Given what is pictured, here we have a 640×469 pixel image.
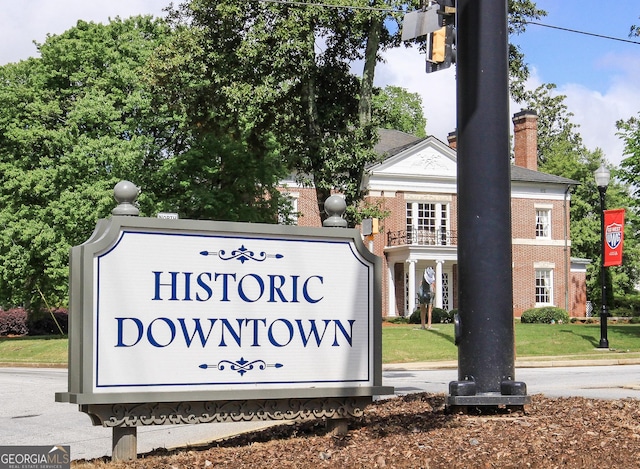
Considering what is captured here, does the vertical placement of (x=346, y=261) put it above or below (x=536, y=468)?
above

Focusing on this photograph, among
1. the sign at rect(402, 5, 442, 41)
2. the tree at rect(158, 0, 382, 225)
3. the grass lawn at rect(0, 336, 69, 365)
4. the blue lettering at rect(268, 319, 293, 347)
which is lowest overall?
the grass lawn at rect(0, 336, 69, 365)

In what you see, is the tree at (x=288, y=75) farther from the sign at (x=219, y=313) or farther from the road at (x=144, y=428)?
the sign at (x=219, y=313)

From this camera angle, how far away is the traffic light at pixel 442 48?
331 inches

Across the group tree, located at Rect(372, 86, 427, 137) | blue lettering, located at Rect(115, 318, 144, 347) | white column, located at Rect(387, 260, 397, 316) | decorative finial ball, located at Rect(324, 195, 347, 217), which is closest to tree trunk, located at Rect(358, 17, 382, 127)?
decorative finial ball, located at Rect(324, 195, 347, 217)

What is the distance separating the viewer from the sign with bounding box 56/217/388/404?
21.2ft

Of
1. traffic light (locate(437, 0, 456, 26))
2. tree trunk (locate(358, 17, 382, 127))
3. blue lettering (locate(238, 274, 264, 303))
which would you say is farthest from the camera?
tree trunk (locate(358, 17, 382, 127))

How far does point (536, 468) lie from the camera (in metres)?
5.84

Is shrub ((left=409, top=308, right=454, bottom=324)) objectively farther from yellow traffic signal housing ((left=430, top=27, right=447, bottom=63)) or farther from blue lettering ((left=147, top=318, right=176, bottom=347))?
blue lettering ((left=147, top=318, right=176, bottom=347))

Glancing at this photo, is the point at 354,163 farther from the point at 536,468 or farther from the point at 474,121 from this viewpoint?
the point at 536,468

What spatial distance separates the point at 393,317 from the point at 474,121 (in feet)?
127

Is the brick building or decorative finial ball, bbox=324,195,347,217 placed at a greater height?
the brick building

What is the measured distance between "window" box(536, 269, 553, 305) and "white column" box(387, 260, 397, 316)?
9151 mm

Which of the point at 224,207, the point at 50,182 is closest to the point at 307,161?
the point at 224,207

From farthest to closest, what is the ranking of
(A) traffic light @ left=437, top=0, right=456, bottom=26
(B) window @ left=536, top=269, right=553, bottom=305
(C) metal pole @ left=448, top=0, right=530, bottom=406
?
(B) window @ left=536, top=269, right=553, bottom=305, (A) traffic light @ left=437, top=0, right=456, bottom=26, (C) metal pole @ left=448, top=0, right=530, bottom=406
